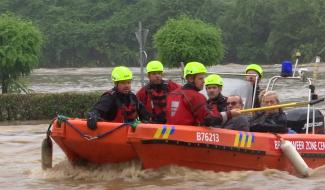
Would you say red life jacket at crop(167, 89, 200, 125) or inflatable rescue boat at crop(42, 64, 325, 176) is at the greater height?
red life jacket at crop(167, 89, 200, 125)

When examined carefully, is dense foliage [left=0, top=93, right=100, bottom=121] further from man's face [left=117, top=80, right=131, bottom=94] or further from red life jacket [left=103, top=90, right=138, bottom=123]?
man's face [left=117, top=80, right=131, bottom=94]

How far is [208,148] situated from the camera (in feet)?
33.1

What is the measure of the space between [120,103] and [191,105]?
3.55 feet

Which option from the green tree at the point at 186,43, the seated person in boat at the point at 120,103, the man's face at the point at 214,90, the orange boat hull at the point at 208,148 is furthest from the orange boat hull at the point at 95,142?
the green tree at the point at 186,43

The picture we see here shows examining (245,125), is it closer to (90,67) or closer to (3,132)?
(3,132)

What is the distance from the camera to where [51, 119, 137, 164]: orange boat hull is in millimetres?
9992

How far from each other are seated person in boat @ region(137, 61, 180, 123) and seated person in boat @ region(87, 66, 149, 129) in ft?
1.52

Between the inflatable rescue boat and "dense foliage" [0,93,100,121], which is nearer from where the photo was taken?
the inflatable rescue boat

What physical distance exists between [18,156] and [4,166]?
137cm

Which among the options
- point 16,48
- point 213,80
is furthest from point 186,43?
point 213,80

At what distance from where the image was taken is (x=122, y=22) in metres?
95.7

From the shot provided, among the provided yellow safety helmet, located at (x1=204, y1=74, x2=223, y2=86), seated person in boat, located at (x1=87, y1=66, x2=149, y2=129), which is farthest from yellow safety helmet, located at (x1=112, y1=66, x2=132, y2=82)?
yellow safety helmet, located at (x1=204, y1=74, x2=223, y2=86)

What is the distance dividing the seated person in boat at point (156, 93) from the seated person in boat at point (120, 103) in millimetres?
462

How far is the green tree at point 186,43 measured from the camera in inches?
1447
